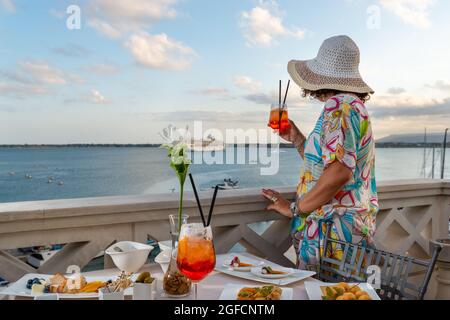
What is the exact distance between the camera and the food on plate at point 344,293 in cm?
134

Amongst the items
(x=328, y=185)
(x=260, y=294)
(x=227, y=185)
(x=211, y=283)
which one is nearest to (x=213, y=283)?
(x=211, y=283)

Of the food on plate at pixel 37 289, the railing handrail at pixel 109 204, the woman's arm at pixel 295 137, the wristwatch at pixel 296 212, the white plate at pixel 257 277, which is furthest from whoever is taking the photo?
the woman's arm at pixel 295 137

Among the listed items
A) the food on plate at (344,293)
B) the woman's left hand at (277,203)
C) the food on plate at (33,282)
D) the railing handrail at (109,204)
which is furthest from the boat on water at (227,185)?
the food on plate at (33,282)

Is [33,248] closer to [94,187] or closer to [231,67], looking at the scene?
[231,67]

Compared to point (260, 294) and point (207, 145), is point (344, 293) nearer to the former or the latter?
point (260, 294)

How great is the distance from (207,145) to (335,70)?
776 mm

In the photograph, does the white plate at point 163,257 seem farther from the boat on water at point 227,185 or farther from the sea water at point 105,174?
the sea water at point 105,174

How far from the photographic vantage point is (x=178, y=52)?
5625cm

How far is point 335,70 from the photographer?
213cm

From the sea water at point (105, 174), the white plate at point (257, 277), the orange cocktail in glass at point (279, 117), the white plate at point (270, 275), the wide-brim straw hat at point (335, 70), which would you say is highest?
the wide-brim straw hat at point (335, 70)

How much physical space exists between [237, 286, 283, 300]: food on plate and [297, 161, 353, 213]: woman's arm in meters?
0.64

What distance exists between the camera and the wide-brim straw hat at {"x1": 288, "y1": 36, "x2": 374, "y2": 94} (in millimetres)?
2098

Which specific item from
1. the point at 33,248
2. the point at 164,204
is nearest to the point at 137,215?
the point at 164,204

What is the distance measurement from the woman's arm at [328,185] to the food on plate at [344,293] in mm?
546
